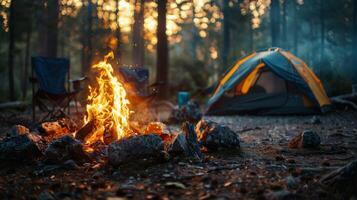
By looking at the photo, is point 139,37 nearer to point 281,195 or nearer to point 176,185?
point 176,185

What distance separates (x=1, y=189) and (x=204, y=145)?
231 centimetres

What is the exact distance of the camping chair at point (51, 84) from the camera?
263 inches

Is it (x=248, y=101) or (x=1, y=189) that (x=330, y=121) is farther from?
(x=1, y=189)

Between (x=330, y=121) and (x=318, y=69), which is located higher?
(x=318, y=69)

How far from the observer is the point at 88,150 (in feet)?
13.3

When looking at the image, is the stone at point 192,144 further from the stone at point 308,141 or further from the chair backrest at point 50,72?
the chair backrest at point 50,72

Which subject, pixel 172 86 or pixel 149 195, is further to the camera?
pixel 172 86

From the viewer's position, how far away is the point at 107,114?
4.86 meters

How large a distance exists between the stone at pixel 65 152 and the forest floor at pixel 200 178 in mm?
169

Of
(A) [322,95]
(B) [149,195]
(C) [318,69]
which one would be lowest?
(B) [149,195]

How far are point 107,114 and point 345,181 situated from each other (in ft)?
10.1

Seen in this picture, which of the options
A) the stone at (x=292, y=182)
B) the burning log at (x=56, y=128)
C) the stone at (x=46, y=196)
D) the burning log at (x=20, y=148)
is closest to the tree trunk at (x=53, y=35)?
the burning log at (x=56, y=128)

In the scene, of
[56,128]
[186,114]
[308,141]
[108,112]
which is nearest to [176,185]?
[108,112]

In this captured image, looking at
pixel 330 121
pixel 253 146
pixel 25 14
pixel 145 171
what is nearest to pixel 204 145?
pixel 253 146
